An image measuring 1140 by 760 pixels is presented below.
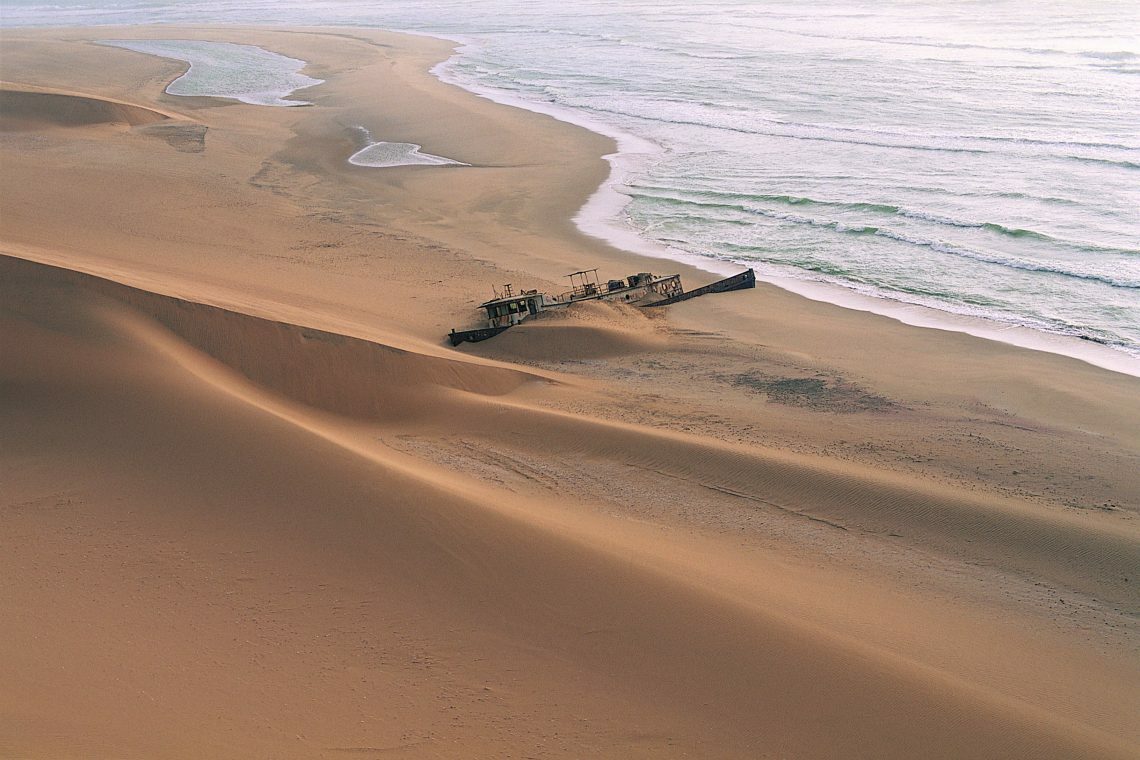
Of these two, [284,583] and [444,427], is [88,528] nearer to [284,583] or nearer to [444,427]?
[284,583]

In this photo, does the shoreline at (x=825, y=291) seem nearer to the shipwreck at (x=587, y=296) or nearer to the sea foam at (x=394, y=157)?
the shipwreck at (x=587, y=296)

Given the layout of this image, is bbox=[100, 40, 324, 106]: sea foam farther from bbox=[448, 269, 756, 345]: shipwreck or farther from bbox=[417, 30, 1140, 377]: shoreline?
bbox=[448, 269, 756, 345]: shipwreck

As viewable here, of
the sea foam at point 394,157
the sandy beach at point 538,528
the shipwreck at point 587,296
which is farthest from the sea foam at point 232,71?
the shipwreck at point 587,296

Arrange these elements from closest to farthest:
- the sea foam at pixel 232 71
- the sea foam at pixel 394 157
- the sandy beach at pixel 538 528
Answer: the sandy beach at pixel 538 528 → the sea foam at pixel 394 157 → the sea foam at pixel 232 71

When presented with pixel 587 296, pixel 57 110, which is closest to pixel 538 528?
pixel 587 296

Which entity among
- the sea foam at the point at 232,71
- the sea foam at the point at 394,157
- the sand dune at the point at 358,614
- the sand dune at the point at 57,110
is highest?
the sea foam at the point at 232,71

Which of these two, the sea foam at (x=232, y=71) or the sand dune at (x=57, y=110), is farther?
the sea foam at (x=232, y=71)

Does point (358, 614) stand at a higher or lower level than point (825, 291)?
lower

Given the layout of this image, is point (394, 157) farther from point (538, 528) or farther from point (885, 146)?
point (538, 528)
